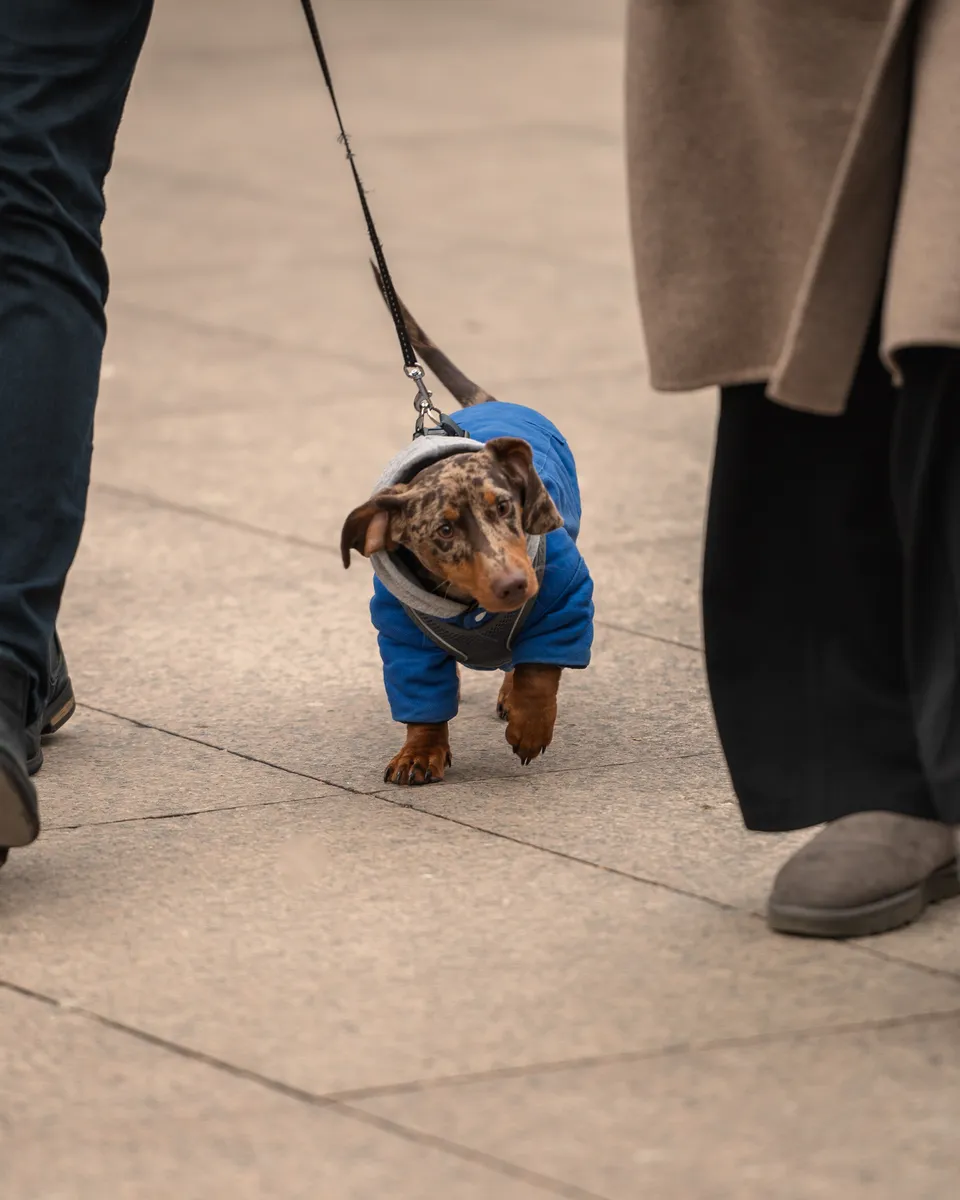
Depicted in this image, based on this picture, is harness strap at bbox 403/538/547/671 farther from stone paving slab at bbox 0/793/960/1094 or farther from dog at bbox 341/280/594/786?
stone paving slab at bbox 0/793/960/1094

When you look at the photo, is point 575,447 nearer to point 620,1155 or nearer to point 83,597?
point 83,597

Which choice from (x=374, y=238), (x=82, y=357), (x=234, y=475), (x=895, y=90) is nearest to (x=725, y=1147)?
(x=895, y=90)

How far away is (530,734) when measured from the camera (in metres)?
3.82

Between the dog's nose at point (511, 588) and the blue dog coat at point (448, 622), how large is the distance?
15 centimetres

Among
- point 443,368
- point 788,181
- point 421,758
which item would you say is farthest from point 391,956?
point 443,368

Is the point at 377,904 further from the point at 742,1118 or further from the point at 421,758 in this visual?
the point at 742,1118

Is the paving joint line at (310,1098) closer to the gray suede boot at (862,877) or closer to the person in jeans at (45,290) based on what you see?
the person in jeans at (45,290)

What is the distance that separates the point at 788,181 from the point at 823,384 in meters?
0.31

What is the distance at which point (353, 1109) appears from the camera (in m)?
2.50

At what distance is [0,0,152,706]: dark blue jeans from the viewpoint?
10.8ft

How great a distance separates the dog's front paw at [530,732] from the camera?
3.80m

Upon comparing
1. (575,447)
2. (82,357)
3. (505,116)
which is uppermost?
(82,357)

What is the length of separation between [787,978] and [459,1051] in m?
0.50

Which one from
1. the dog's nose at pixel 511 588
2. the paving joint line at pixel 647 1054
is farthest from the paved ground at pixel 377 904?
the dog's nose at pixel 511 588
